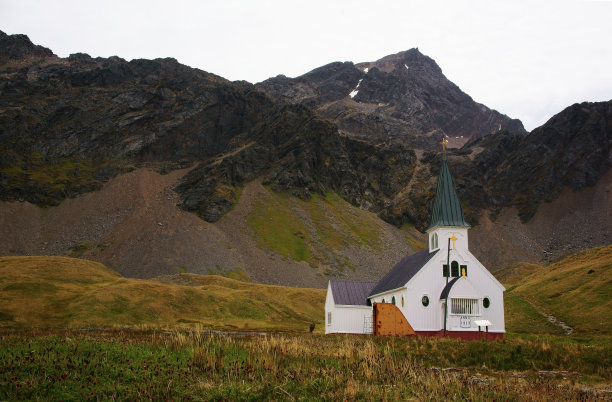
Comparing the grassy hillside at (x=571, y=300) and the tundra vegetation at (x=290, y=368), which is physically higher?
the grassy hillside at (x=571, y=300)

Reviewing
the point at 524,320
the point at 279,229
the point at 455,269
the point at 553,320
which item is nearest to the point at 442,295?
the point at 455,269

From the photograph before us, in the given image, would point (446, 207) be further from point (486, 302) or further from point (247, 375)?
point (247, 375)

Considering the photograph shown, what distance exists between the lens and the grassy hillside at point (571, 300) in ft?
140

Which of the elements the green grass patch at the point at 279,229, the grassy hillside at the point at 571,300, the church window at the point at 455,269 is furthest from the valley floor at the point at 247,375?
the green grass patch at the point at 279,229

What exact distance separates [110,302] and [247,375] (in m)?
49.3

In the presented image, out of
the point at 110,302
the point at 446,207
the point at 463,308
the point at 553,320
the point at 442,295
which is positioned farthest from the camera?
the point at 110,302

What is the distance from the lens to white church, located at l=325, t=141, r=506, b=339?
39469 millimetres

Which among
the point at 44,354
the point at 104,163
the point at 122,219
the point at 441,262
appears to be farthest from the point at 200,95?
the point at 44,354

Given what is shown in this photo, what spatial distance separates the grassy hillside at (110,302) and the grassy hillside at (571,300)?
2596 cm

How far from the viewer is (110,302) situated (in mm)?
57094

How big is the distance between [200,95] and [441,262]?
171 meters

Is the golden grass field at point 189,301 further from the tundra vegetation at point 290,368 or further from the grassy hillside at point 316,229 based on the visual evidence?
the grassy hillside at point 316,229

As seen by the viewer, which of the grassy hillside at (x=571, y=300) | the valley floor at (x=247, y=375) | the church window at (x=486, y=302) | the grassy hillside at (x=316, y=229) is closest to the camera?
the valley floor at (x=247, y=375)

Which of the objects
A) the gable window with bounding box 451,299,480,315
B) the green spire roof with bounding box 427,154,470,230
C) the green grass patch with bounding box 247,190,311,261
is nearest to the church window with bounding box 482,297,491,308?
the gable window with bounding box 451,299,480,315
